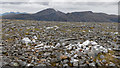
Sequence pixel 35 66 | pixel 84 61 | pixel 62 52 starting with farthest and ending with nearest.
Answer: pixel 62 52 → pixel 84 61 → pixel 35 66

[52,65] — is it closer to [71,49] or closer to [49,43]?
[71,49]

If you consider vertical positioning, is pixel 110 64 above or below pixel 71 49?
below

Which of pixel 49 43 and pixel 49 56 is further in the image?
pixel 49 43

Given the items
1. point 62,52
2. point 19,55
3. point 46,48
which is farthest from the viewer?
point 46,48

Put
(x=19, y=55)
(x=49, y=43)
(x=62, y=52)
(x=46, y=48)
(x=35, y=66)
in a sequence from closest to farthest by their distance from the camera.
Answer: (x=35, y=66)
(x=19, y=55)
(x=62, y=52)
(x=46, y=48)
(x=49, y=43)

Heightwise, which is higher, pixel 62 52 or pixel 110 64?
pixel 62 52

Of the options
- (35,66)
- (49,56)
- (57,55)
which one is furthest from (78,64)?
(35,66)

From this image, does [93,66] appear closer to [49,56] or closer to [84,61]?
[84,61]

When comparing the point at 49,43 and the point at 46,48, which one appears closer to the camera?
the point at 46,48

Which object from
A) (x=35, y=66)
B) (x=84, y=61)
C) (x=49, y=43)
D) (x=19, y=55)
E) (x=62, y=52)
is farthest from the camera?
(x=49, y=43)

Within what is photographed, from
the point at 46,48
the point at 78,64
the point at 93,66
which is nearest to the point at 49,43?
the point at 46,48
